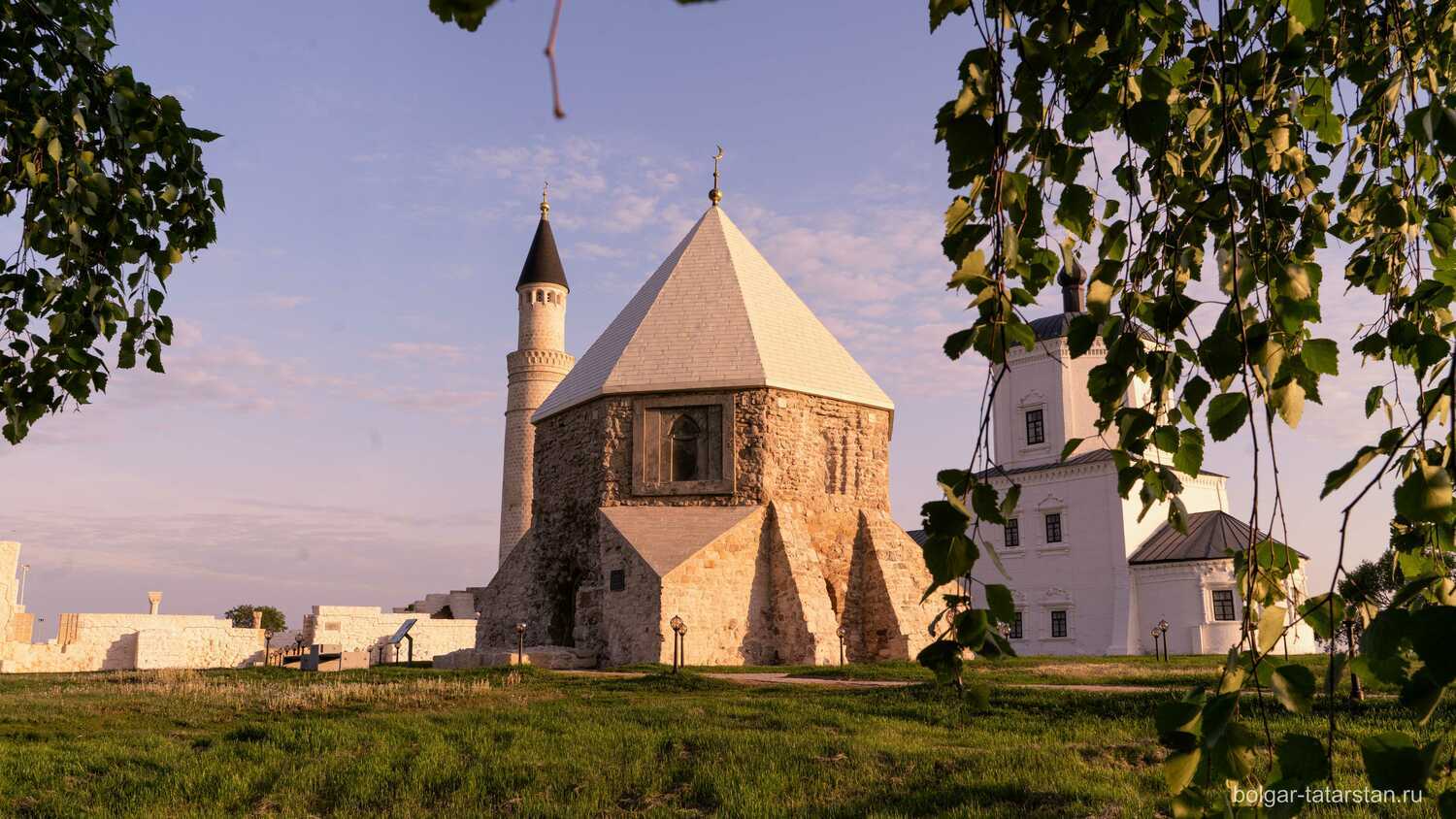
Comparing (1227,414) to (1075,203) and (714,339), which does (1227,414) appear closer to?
(1075,203)

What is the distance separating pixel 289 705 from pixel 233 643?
74.1 feet

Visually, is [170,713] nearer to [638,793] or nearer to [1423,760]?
[638,793]

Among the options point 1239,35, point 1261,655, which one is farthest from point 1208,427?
point 1239,35

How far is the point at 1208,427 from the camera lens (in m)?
2.15

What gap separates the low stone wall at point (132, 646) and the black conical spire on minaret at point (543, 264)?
1787cm

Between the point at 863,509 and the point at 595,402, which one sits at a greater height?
the point at 595,402

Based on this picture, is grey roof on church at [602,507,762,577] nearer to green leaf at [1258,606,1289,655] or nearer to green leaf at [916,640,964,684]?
green leaf at [916,640,964,684]

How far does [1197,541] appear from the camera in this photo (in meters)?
33.6

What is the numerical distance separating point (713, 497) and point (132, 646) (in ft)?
63.3

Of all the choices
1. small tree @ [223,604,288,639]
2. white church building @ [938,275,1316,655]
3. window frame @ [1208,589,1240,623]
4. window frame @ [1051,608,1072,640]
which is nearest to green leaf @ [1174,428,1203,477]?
white church building @ [938,275,1316,655]

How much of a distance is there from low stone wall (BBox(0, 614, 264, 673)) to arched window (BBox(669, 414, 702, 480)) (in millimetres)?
16575

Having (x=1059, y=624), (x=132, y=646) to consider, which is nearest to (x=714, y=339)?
(x=1059, y=624)

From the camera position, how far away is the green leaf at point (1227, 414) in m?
2.12

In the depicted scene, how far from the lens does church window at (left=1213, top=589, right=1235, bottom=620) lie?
32.4 meters
